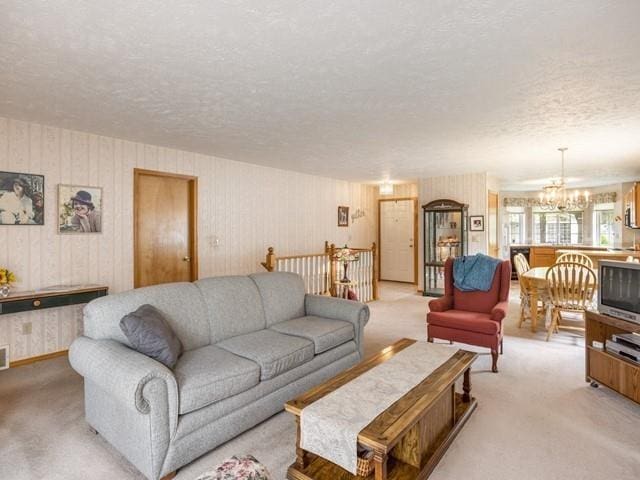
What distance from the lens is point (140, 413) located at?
1.83 metres

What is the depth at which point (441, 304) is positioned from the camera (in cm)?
394

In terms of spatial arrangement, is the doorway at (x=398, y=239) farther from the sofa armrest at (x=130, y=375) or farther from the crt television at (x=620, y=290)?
the sofa armrest at (x=130, y=375)

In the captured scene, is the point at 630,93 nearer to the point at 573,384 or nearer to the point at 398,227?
the point at 573,384

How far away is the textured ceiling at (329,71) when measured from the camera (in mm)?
1884

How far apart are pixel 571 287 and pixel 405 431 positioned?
142 inches

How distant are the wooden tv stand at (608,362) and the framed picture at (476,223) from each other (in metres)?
3.87

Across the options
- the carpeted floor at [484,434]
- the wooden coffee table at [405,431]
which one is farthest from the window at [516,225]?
the wooden coffee table at [405,431]

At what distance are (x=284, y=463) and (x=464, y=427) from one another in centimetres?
123

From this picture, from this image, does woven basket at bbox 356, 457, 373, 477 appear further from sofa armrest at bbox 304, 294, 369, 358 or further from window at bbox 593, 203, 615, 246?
window at bbox 593, 203, 615, 246

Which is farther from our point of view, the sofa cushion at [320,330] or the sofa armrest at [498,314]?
the sofa armrest at [498,314]

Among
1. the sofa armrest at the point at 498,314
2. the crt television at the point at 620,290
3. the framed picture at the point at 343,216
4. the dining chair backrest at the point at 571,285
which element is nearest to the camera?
the crt television at the point at 620,290

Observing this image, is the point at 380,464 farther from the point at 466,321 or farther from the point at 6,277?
the point at 6,277

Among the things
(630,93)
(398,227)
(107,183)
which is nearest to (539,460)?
(630,93)

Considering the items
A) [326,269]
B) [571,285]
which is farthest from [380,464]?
[326,269]
